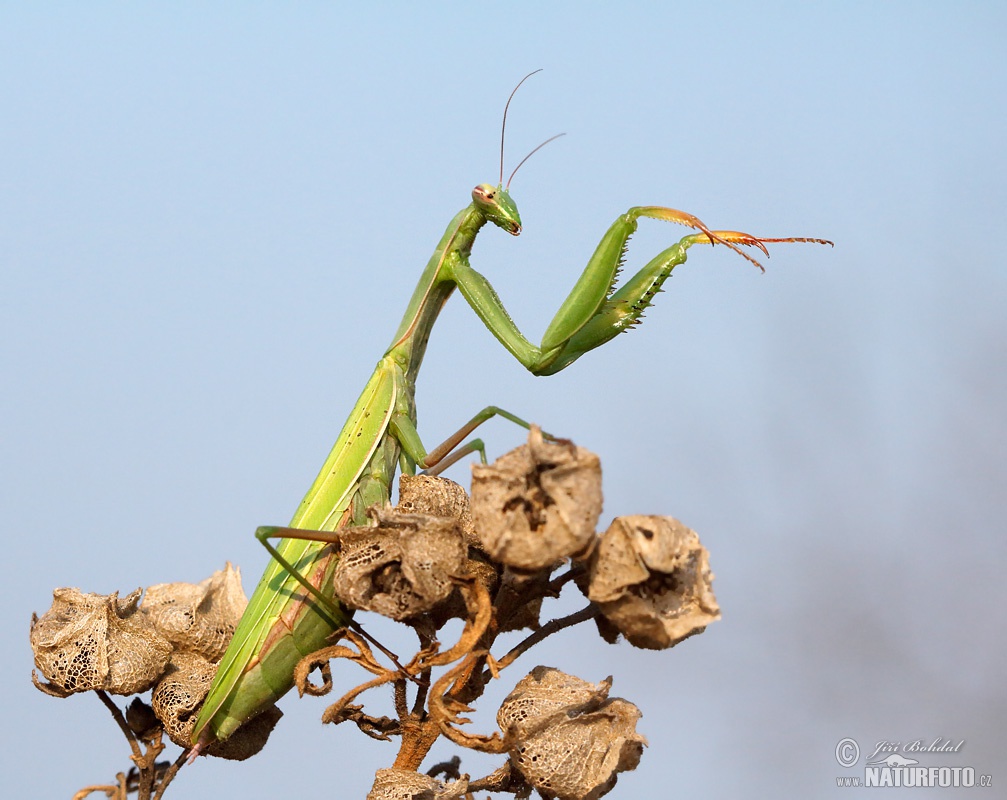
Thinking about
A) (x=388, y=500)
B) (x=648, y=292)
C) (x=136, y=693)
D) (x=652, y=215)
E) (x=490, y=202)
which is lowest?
(x=136, y=693)

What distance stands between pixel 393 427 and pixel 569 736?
1.42 meters

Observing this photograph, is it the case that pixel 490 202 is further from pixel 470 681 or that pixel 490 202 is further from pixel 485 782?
pixel 485 782

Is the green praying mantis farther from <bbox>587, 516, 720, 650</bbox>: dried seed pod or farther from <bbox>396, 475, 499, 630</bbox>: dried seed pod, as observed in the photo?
<bbox>587, 516, 720, 650</bbox>: dried seed pod

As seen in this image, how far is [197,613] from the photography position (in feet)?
10.5

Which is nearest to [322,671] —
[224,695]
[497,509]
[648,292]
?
[224,695]

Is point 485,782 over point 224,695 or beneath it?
beneath

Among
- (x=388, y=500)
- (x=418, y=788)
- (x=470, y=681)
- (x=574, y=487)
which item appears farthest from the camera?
(x=388, y=500)

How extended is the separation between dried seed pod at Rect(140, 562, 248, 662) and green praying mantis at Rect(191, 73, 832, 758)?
15cm

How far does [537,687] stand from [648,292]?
3.91 ft

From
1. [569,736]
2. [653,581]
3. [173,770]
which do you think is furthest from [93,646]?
[653,581]

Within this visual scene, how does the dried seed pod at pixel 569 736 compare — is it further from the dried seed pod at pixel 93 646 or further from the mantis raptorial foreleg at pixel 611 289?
the dried seed pod at pixel 93 646

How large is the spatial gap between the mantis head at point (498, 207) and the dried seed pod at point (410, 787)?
6.29 ft

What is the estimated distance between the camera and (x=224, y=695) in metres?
2.96

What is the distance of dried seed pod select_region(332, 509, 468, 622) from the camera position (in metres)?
2.36
